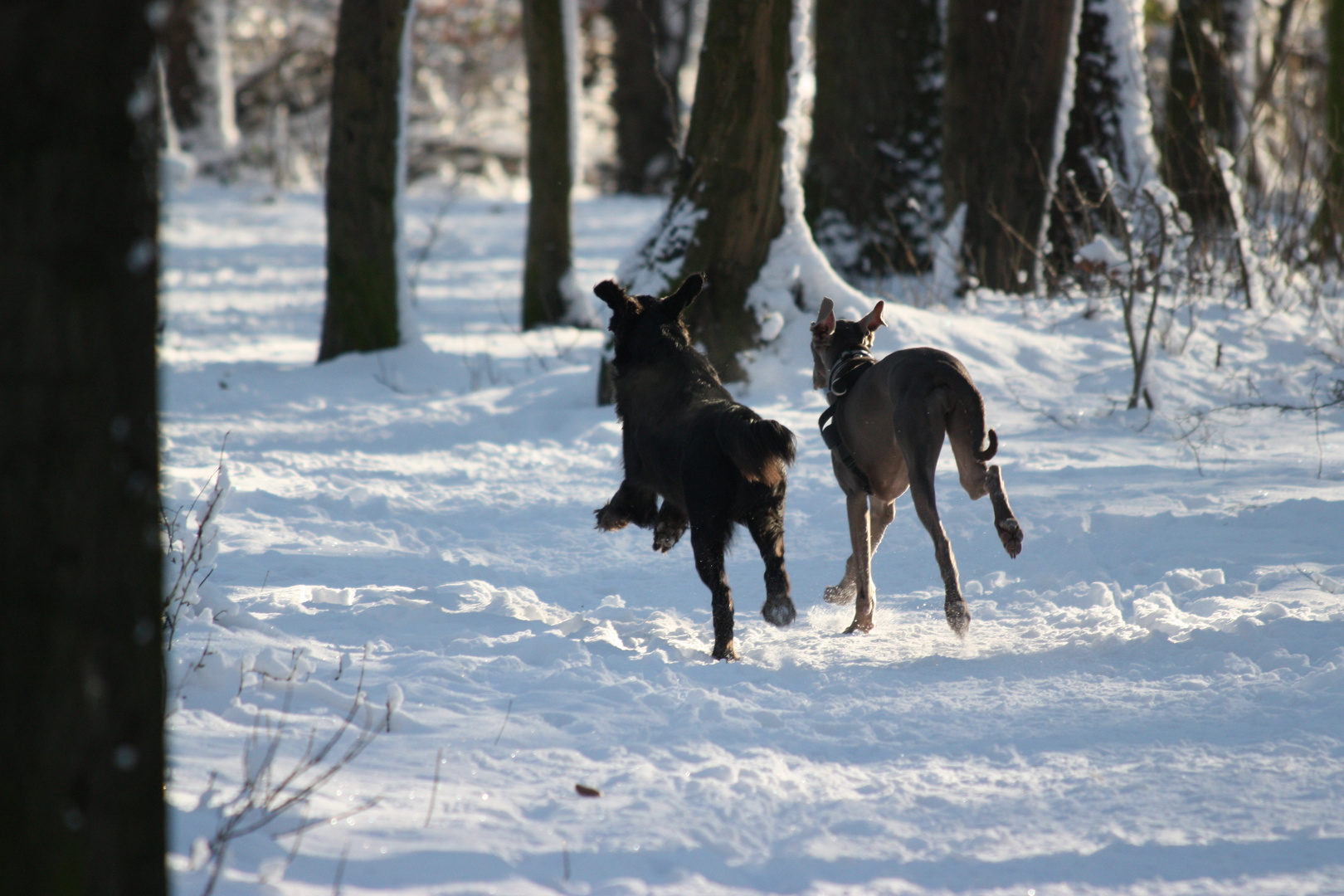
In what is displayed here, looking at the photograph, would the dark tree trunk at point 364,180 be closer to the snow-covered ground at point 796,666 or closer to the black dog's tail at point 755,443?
the snow-covered ground at point 796,666

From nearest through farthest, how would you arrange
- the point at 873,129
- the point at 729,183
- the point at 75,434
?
the point at 75,434 → the point at 729,183 → the point at 873,129

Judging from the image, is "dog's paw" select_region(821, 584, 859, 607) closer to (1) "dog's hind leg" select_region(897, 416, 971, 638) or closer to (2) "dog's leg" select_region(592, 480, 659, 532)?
(1) "dog's hind leg" select_region(897, 416, 971, 638)

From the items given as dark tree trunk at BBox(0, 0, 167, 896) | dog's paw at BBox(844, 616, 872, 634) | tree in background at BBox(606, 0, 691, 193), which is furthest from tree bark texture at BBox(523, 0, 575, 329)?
dark tree trunk at BBox(0, 0, 167, 896)

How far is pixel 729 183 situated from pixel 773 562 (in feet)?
17.6

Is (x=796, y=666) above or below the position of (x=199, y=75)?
below

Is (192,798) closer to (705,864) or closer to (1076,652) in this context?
(705,864)

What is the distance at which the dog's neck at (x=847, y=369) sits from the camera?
529 cm

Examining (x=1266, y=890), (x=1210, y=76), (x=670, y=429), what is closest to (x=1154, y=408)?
(x=670, y=429)

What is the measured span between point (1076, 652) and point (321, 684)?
3.09 m

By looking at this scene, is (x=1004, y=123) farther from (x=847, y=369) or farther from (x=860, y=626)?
(x=860, y=626)

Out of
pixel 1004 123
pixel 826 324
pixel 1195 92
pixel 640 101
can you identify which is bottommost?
pixel 826 324

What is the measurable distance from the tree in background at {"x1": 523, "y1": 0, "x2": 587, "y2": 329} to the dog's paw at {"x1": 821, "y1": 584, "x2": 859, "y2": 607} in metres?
9.18

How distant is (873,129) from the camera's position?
14.7 m

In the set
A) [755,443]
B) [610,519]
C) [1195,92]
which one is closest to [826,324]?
[755,443]
